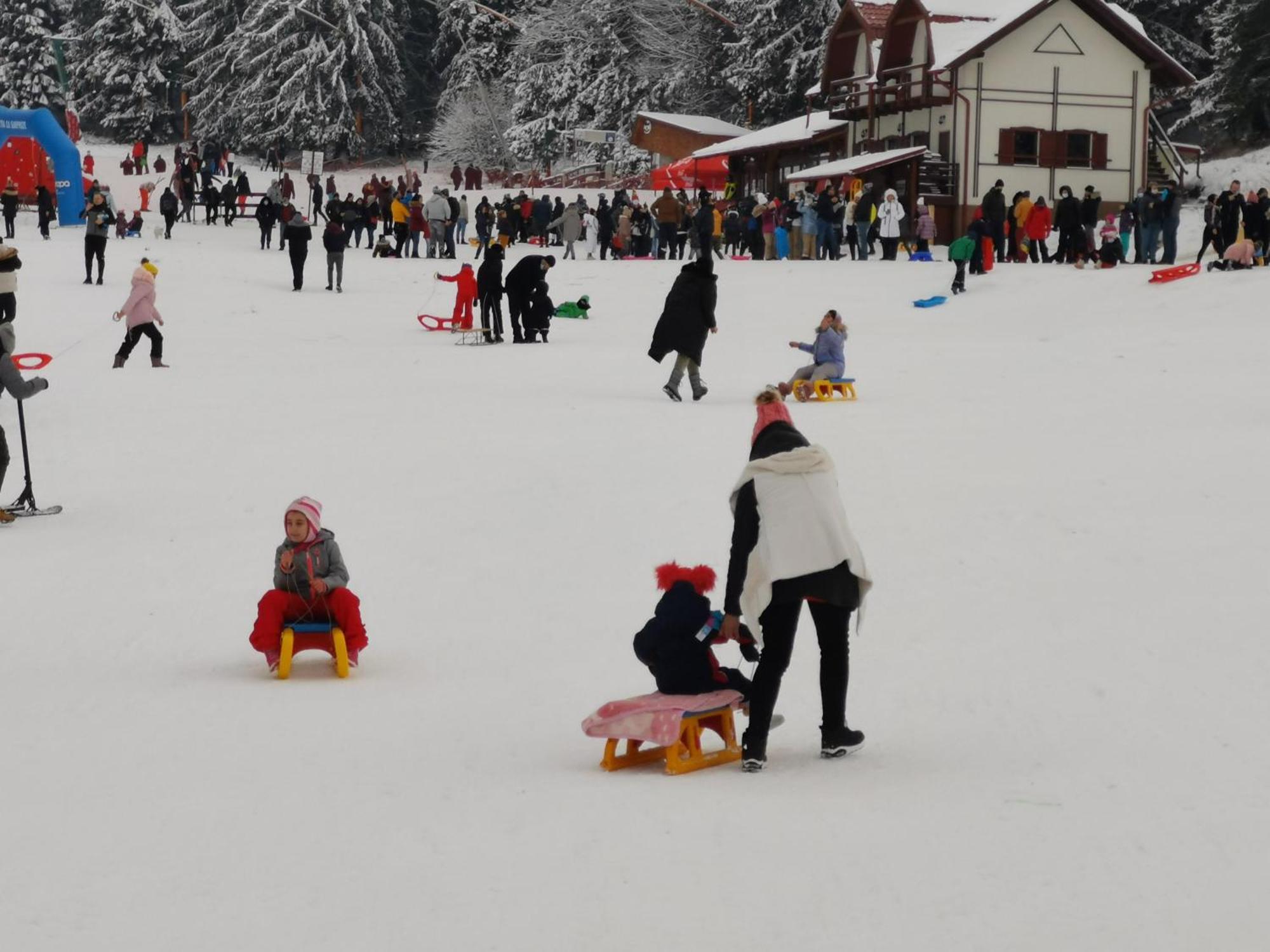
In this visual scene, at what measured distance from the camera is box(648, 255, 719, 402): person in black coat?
17984 mm

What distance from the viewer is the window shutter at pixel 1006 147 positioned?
4331 centimetres

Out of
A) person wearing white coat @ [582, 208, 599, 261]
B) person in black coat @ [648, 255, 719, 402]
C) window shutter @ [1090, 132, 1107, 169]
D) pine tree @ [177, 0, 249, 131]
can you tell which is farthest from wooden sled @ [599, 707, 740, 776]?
pine tree @ [177, 0, 249, 131]

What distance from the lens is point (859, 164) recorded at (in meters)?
43.7

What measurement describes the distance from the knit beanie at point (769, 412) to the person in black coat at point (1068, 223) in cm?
2670

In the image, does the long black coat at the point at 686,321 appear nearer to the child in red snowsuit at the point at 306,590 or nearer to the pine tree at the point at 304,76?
the child in red snowsuit at the point at 306,590

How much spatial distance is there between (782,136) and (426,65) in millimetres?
31247

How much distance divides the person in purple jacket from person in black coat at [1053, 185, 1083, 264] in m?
15.0

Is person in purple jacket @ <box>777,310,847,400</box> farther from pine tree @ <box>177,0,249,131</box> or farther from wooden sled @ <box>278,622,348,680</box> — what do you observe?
pine tree @ <box>177,0,249,131</box>

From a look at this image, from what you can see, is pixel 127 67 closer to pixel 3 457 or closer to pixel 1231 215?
pixel 1231 215

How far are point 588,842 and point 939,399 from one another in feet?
44.6

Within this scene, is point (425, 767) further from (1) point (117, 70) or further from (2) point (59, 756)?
(1) point (117, 70)

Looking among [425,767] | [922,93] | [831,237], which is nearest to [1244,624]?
[425,767]

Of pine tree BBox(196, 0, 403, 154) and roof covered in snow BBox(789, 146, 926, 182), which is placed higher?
pine tree BBox(196, 0, 403, 154)

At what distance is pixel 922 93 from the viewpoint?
44.6 metres
